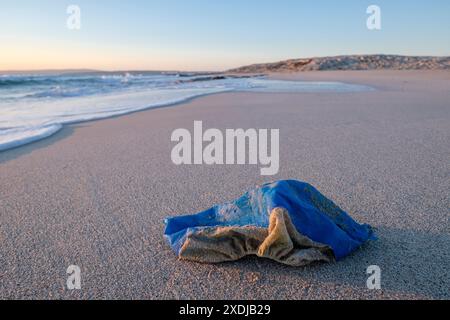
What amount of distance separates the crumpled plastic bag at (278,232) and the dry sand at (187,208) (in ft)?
0.21

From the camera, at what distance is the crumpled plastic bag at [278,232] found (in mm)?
2109

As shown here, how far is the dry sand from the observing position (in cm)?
203

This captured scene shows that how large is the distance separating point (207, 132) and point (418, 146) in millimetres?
2809

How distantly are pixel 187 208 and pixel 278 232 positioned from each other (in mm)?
1125

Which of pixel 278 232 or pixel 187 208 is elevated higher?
pixel 278 232

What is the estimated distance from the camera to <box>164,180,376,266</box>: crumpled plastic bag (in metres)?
2.11

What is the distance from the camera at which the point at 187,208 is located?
120 inches

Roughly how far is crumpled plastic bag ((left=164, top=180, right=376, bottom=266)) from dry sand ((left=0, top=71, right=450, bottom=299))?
6cm

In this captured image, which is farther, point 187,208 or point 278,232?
point 187,208

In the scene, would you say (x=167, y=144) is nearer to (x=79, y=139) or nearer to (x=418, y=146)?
(x=79, y=139)

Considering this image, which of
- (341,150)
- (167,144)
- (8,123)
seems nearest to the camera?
(341,150)

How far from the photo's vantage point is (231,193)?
3346 mm
